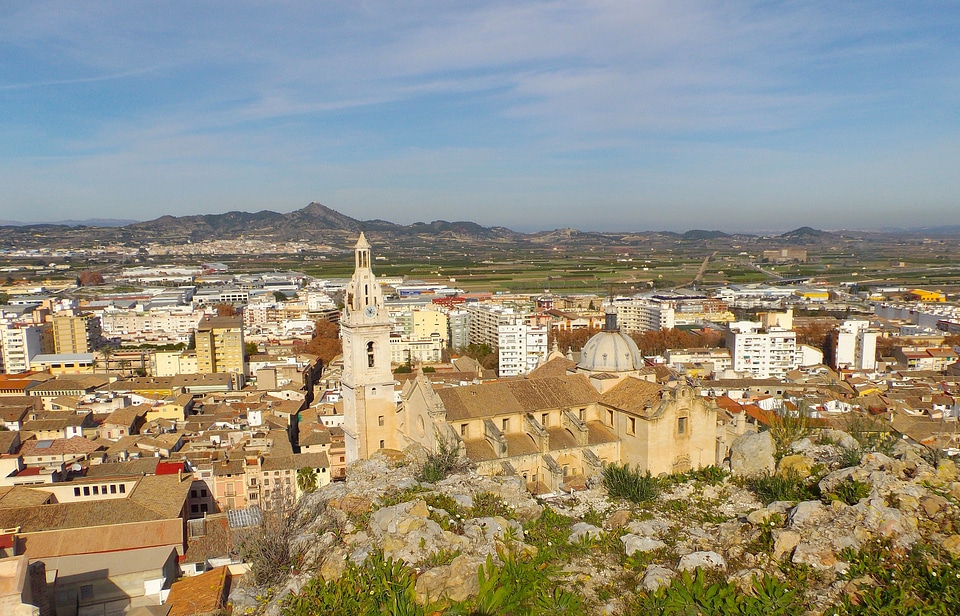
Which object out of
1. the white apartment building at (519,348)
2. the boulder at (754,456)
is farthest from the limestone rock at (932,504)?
the white apartment building at (519,348)

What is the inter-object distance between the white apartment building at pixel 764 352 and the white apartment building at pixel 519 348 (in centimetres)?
2276

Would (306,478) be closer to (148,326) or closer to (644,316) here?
(148,326)

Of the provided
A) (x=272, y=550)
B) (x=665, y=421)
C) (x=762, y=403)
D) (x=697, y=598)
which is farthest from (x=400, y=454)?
(x=762, y=403)

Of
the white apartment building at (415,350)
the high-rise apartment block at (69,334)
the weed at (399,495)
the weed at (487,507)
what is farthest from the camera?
the high-rise apartment block at (69,334)

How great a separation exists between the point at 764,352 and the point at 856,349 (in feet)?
43.8

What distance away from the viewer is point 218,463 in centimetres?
4034

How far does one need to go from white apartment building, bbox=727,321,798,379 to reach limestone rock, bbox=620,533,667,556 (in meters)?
65.4

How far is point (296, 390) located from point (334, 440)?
63.9 ft

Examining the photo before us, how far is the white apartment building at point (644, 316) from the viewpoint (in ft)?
343

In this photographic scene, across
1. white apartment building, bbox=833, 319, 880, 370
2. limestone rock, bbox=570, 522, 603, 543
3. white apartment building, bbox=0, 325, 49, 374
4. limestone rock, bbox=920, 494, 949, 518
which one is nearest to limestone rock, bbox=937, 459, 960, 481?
limestone rock, bbox=920, 494, 949, 518

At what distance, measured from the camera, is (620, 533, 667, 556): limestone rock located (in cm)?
1553

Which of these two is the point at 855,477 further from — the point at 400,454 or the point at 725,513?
the point at 400,454

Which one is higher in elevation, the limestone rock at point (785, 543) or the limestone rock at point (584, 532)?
the limestone rock at point (785, 543)

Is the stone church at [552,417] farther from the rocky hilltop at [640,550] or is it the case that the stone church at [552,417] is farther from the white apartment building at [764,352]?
the white apartment building at [764,352]
